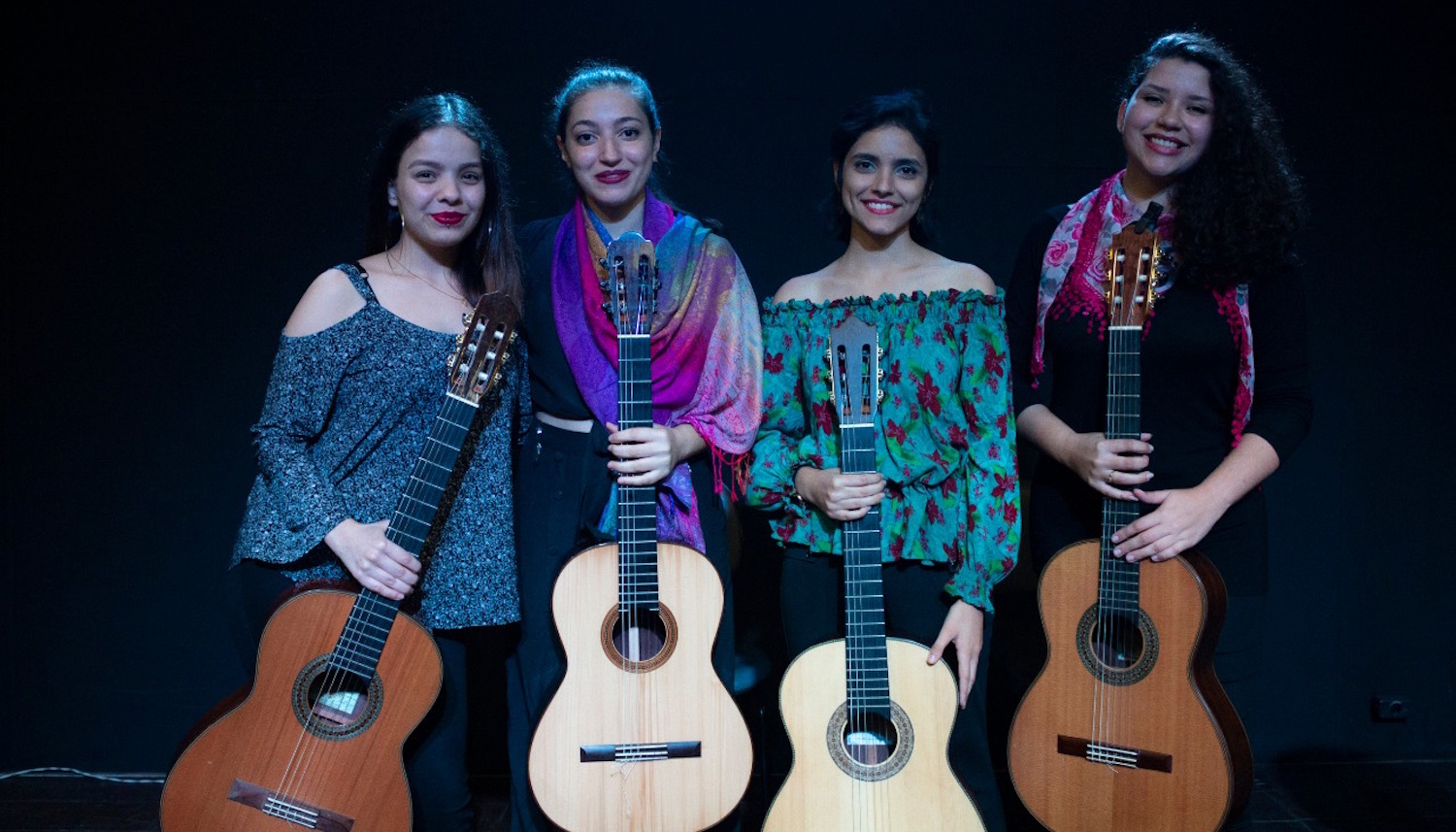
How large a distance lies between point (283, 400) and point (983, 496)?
1.41 m

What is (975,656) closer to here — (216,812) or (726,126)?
(216,812)

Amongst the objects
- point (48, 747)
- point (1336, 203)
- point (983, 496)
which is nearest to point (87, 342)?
point (48, 747)

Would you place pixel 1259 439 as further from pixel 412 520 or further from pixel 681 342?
pixel 412 520

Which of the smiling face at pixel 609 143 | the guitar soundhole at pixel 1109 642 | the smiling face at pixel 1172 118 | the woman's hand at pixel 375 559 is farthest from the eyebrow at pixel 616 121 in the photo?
the guitar soundhole at pixel 1109 642

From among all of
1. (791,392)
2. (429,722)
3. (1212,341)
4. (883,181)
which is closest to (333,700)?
(429,722)

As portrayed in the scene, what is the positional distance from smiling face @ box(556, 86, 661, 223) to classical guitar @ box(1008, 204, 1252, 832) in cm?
100

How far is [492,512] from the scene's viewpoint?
2.23 m

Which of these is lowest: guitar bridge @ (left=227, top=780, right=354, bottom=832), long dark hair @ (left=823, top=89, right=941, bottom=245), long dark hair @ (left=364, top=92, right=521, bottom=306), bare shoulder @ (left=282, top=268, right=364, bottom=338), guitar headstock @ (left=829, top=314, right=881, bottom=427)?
guitar bridge @ (left=227, top=780, right=354, bottom=832)

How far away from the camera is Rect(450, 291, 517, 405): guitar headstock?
212 cm

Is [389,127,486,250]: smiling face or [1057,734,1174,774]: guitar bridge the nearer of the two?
[1057,734,1174,774]: guitar bridge

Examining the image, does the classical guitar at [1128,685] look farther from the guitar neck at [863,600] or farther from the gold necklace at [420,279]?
the gold necklace at [420,279]

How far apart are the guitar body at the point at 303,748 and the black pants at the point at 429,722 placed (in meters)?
0.07

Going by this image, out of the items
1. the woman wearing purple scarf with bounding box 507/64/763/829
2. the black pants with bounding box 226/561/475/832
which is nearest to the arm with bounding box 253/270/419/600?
the black pants with bounding box 226/561/475/832

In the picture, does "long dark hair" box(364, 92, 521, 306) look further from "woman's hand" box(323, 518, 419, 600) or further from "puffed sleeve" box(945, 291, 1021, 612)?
"puffed sleeve" box(945, 291, 1021, 612)
